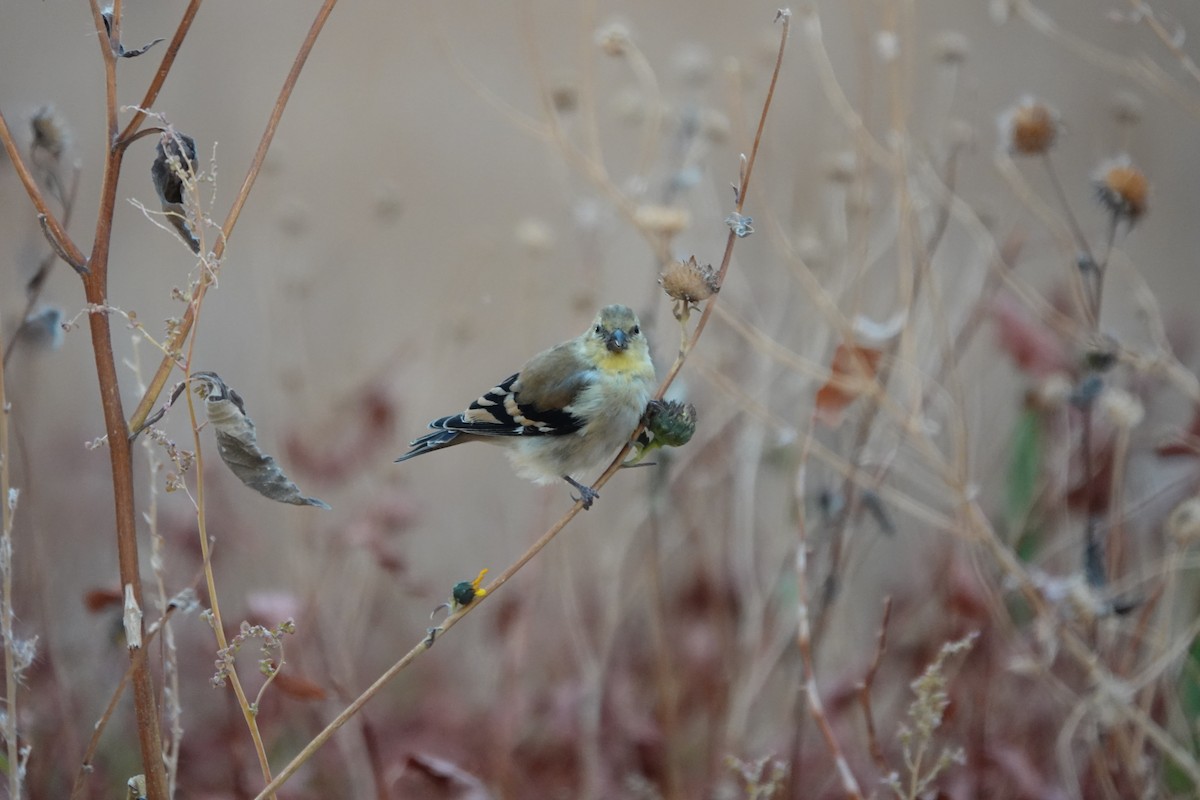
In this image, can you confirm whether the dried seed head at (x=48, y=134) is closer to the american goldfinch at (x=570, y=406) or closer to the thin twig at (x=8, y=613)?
the thin twig at (x=8, y=613)

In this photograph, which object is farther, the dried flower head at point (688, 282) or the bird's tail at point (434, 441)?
the bird's tail at point (434, 441)

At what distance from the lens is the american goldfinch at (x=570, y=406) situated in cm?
175

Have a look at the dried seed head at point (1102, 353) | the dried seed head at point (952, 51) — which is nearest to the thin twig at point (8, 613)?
the dried seed head at point (1102, 353)

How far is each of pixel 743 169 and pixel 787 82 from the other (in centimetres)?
326

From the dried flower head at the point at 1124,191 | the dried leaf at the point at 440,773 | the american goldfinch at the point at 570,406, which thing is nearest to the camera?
the dried leaf at the point at 440,773

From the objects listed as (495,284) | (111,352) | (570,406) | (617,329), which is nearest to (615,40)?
(617,329)

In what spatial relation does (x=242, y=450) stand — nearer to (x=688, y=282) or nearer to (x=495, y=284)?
(x=688, y=282)

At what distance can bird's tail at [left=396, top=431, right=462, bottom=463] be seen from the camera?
160 cm

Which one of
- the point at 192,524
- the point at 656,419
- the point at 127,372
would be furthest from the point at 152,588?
the point at 656,419

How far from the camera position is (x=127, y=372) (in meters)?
3.27

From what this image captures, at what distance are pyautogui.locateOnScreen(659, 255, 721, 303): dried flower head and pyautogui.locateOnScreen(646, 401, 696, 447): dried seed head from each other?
6.7 inches

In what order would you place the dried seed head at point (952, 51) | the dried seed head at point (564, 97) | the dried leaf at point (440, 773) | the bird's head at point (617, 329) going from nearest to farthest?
the dried leaf at point (440, 773), the bird's head at point (617, 329), the dried seed head at point (952, 51), the dried seed head at point (564, 97)

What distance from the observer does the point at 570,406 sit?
1.78 meters

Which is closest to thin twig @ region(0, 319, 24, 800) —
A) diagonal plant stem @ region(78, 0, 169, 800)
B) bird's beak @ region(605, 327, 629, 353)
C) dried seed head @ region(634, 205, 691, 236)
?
diagonal plant stem @ region(78, 0, 169, 800)
